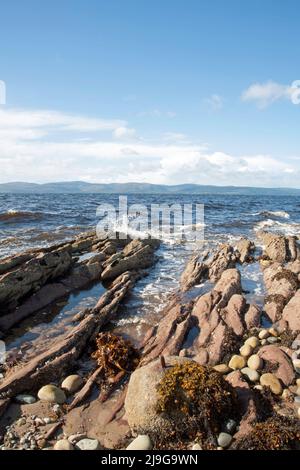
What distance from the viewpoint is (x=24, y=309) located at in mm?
15992

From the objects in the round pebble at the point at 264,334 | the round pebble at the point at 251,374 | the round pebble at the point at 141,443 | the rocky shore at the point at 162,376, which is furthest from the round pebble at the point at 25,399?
the round pebble at the point at 264,334

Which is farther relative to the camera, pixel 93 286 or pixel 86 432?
pixel 93 286

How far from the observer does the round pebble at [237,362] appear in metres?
10.9

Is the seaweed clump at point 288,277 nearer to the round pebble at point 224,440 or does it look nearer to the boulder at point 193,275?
the boulder at point 193,275

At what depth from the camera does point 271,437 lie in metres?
7.75

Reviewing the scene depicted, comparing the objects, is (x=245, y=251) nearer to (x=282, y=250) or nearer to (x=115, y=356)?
(x=282, y=250)

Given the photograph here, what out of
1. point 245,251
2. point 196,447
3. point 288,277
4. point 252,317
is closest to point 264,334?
point 252,317

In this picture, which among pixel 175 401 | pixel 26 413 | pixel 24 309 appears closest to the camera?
pixel 175 401

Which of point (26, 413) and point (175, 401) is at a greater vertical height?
point (175, 401)

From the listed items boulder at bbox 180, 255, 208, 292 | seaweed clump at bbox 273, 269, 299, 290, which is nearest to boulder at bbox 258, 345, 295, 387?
seaweed clump at bbox 273, 269, 299, 290

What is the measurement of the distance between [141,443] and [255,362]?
4.39 metres
